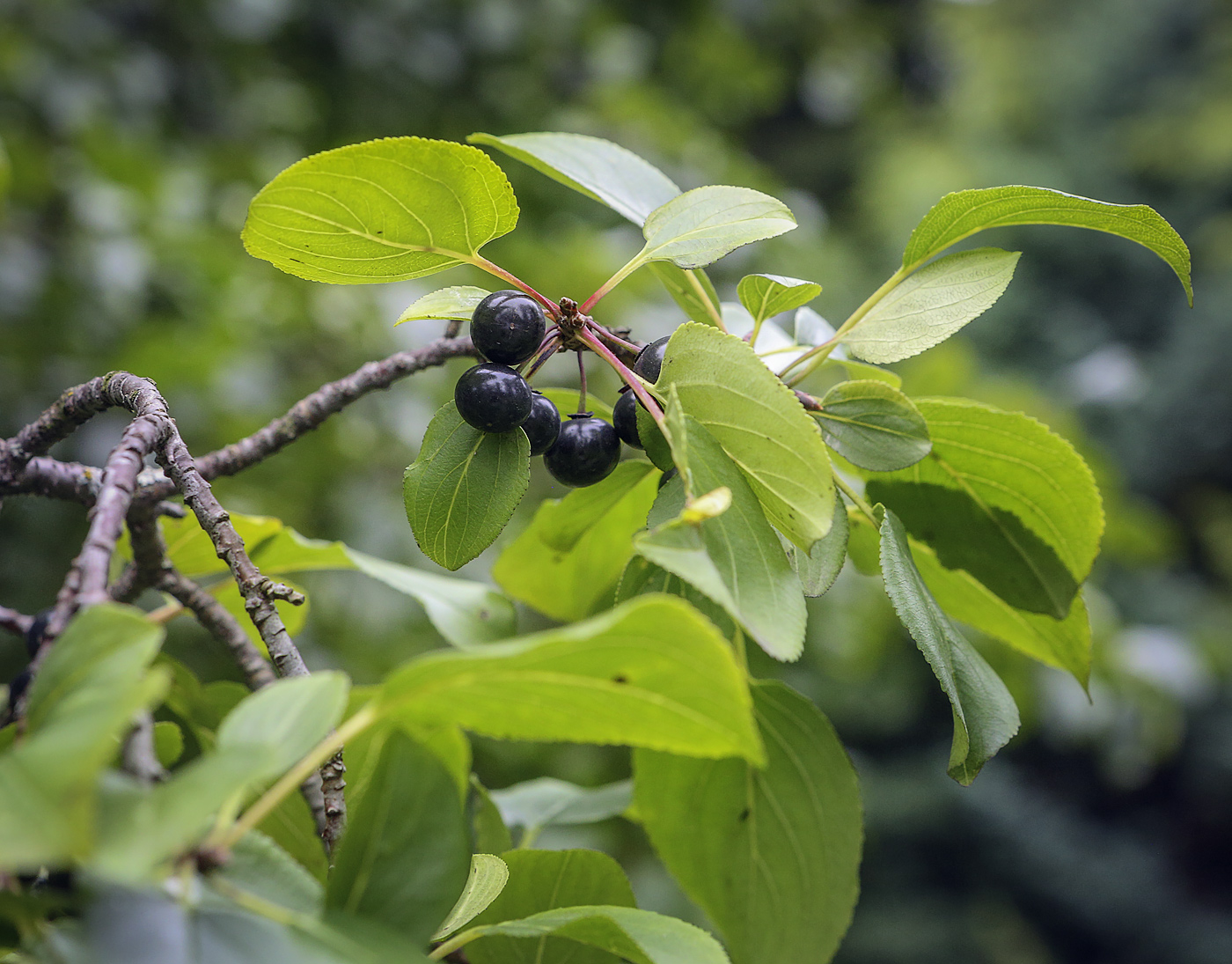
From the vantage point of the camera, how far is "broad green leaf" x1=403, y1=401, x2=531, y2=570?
488mm

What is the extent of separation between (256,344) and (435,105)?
0.81 m

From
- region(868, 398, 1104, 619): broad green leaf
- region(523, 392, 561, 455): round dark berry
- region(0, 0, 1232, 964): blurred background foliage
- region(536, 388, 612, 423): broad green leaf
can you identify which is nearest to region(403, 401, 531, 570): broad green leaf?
region(523, 392, 561, 455): round dark berry

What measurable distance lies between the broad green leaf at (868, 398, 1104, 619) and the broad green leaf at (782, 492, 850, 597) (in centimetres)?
13

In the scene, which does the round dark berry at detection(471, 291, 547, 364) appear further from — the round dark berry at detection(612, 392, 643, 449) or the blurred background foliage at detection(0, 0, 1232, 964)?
the blurred background foliage at detection(0, 0, 1232, 964)

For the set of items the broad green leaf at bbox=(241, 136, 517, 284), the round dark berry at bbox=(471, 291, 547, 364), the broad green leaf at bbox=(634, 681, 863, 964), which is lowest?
the broad green leaf at bbox=(634, 681, 863, 964)

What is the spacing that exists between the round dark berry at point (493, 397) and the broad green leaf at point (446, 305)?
1.3 inches

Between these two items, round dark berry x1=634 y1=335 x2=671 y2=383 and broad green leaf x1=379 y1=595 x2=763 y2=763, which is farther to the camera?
round dark berry x1=634 y1=335 x2=671 y2=383

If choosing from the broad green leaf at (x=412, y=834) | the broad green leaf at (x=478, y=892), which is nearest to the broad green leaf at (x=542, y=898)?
the broad green leaf at (x=478, y=892)

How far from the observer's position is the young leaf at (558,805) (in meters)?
0.72

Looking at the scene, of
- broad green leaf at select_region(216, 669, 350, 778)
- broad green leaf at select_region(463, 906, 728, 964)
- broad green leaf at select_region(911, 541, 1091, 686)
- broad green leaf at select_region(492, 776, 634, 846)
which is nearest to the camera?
broad green leaf at select_region(216, 669, 350, 778)

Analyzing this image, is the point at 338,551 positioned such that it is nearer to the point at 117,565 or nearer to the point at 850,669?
the point at 117,565

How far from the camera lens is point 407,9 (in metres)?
2.06

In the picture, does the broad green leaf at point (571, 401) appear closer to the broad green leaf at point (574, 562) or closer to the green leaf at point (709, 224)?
the broad green leaf at point (574, 562)


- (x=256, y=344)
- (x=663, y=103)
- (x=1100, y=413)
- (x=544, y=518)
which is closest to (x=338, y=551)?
(x=544, y=518)
